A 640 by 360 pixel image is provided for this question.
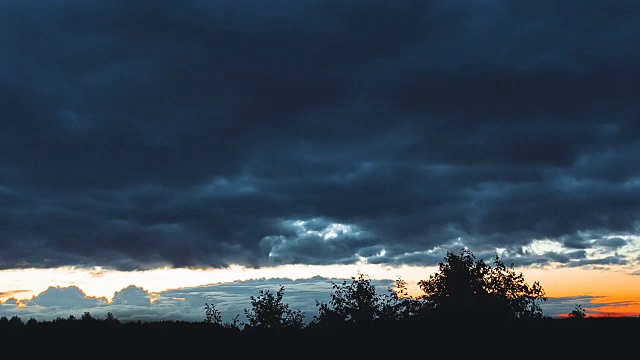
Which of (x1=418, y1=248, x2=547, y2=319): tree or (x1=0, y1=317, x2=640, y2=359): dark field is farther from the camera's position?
(x1=418, y1=248, x2=547, y2=319): tree

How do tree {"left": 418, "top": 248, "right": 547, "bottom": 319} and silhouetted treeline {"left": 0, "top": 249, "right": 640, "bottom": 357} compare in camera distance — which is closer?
silhouetted treeline {"left": 0, "top": 249, "right": 640, "bottom": 357}

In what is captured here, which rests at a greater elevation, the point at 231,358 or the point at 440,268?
the point at 440,268

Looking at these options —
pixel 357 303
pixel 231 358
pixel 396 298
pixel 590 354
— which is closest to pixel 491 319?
pixel 590 354

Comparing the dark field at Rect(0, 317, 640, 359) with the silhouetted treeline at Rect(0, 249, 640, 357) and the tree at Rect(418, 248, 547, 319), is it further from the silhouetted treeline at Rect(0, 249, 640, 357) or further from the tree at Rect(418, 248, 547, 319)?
the tree at Rect(418, 248, 547, 319)

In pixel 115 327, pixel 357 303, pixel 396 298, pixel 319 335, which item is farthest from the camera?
pixel 357 303

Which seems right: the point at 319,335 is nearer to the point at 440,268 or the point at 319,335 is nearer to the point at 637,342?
the point at 637,342

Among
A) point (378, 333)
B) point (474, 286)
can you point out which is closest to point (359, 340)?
point (378, 333)

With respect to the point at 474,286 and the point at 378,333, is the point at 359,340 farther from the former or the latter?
the point at 474,286

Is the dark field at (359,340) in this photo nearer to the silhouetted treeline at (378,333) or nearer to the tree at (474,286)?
the silhouetted treeline at (378,333)

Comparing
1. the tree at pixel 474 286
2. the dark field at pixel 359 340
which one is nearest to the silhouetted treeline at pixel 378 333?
the dark field at pixel 359 340

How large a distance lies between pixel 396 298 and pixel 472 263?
40.9ft

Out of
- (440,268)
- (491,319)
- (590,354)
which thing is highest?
(440,268)

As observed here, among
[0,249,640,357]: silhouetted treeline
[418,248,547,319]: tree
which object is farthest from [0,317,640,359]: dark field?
[418,248,547,319]: tree

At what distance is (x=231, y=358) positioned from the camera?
797 inches
